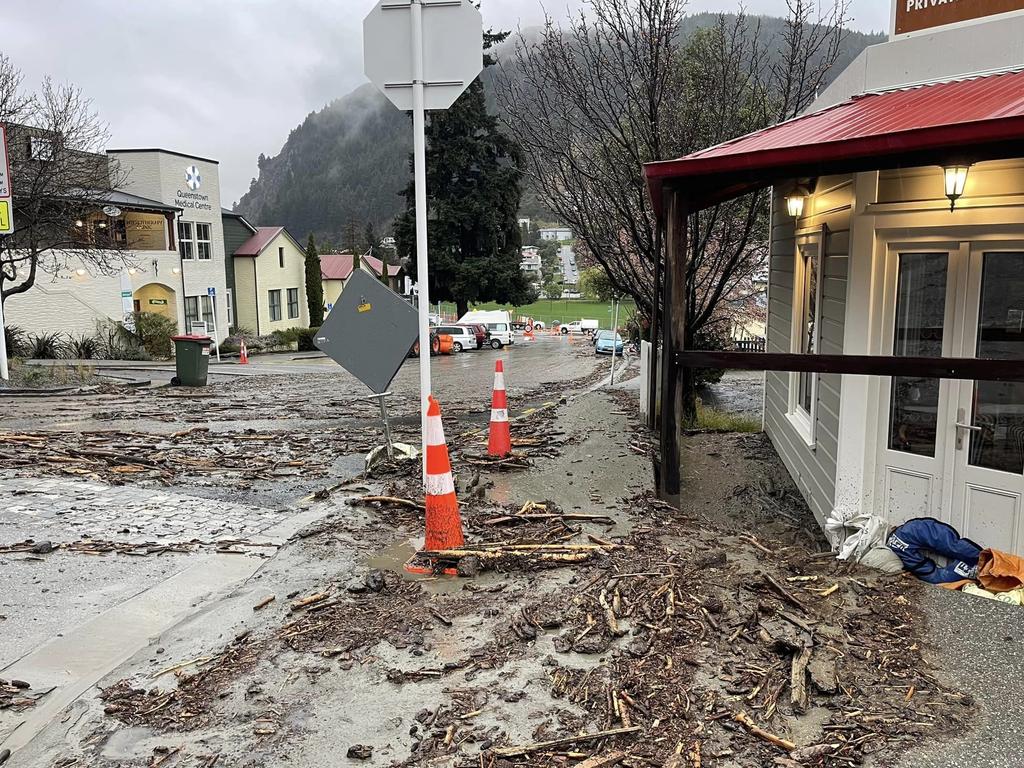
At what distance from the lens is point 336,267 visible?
2381 inches

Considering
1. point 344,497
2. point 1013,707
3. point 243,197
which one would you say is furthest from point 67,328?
point 243,197

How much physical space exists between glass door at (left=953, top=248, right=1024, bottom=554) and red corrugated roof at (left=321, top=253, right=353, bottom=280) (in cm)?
5577

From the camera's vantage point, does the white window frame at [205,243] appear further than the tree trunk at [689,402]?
Yes

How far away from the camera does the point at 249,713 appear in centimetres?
308

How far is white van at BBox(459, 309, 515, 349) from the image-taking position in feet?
145

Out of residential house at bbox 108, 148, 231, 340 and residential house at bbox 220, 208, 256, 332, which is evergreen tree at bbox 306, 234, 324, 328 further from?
residential house at bbox 108, 148, 231, 340

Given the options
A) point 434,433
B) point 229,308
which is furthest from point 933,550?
point 229,308

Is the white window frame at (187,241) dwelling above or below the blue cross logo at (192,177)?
below

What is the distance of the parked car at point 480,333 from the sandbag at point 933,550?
120ft

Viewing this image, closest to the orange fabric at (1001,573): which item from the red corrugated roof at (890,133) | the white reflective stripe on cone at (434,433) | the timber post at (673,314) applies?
the timber post at (673,314)

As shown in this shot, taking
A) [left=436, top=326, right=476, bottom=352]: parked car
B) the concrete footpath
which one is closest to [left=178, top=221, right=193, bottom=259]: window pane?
[left=436, top=326, right=476, bottom=352]: parked car

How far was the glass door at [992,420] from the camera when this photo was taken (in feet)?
17.0

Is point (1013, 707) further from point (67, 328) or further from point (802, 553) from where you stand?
point (67, 328)

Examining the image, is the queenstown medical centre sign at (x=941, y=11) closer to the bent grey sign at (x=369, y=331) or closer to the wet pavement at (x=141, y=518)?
the bent grey sign at (x=369, y=331)
